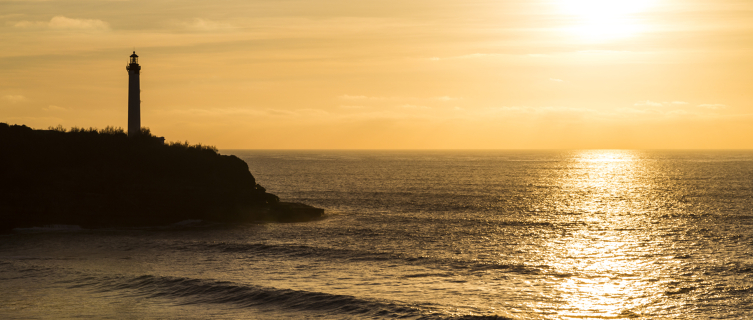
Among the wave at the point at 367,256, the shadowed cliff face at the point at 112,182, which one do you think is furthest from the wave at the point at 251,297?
the shadowed cliff face at the point at 112,182

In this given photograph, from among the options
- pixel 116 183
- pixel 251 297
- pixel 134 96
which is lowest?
pixel 251 297

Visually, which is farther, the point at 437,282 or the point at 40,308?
the point at 437,282

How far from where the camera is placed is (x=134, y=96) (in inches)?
2339

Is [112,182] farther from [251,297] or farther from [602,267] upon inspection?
[602,267]

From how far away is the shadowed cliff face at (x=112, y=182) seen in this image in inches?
1715

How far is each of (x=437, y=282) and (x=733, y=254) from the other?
62.0 ft

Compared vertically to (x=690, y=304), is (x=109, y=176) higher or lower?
higher

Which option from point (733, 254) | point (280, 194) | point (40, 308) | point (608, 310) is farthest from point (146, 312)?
point (280, 194)

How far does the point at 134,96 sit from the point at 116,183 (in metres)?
15.8

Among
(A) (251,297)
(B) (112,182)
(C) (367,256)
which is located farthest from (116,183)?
(A) (251,297)

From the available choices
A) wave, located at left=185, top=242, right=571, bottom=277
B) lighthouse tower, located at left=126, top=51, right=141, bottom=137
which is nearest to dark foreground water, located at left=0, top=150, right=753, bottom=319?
wave, located at left=185, top=242, right=571, bottom=277

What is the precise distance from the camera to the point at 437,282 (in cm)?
2728

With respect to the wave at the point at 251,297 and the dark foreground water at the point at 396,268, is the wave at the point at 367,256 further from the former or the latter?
the wave at the point at 251,297

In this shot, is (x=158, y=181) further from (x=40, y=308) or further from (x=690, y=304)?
(x=690, y=304)
